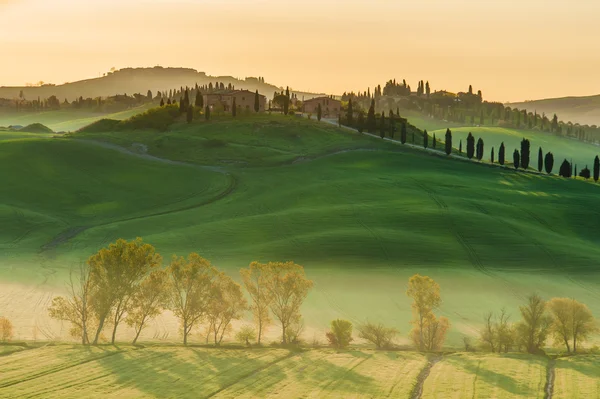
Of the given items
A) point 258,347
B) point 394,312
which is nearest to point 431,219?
point 394,312

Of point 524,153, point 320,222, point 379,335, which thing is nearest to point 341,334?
point 379,335

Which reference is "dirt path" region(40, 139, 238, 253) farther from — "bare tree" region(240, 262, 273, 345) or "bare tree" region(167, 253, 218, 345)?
"bare tree" region(240, 262, 273, 345)

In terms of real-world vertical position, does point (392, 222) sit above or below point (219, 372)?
above

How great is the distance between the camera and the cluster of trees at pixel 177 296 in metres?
75.4

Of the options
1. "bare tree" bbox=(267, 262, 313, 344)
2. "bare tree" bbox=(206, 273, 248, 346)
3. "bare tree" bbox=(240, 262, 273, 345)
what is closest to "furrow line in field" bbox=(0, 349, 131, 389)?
"bare tree" bbox=(206, 273, 248, 346)

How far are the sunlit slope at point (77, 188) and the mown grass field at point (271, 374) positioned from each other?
56039 mm

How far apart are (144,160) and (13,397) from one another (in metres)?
136

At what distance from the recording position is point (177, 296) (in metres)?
77.8

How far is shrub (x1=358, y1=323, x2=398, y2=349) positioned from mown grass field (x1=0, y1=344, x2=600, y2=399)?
2.86m

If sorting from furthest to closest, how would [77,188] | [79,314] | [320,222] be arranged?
[77,188], [320,222], [79,314]

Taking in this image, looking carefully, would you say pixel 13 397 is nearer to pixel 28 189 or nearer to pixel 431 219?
pixel 431 219

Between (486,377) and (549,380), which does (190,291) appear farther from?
(549,380)

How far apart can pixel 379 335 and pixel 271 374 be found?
15.2 metres

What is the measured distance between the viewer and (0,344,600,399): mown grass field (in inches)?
2242
